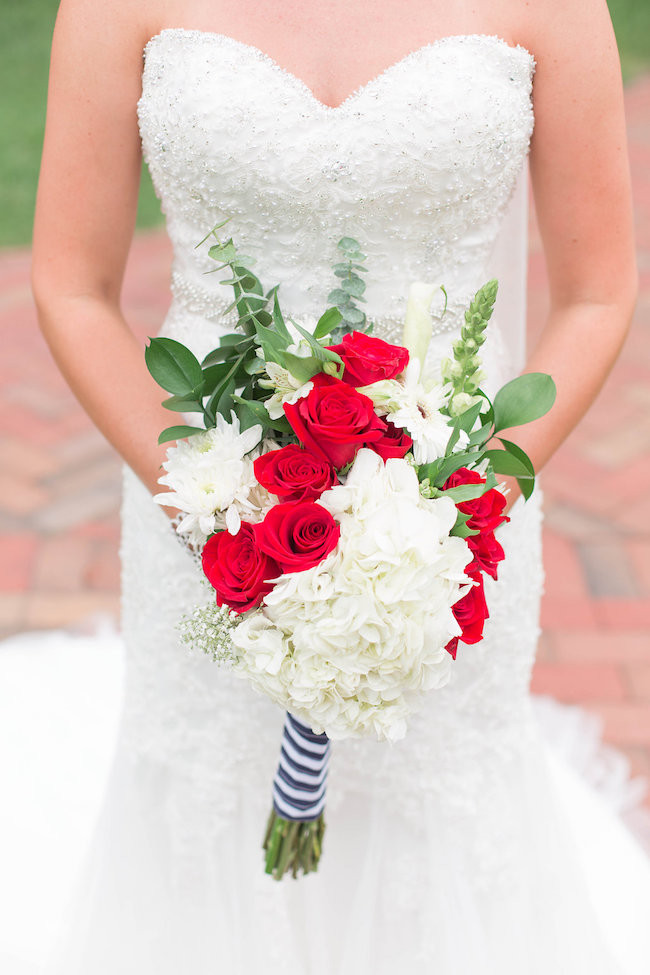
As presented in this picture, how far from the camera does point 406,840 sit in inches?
86.1

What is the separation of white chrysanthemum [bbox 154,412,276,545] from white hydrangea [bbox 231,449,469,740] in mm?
122

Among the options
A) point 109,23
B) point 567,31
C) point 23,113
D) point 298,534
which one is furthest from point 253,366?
point 23,113

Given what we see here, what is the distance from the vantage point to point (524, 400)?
1423mm

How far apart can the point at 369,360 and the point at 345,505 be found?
19 centimetres

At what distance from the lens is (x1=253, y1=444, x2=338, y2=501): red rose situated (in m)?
1.30

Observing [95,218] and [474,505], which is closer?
[474,505]

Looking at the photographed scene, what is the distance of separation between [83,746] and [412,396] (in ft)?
6.35

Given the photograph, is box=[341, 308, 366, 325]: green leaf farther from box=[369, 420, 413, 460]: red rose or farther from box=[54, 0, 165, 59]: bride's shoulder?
box=[54, 0, 165, 59]: bride's shoulder

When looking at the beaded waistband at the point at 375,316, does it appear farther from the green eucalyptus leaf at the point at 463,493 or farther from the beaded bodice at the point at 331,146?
the green eucalyptus leaf at the point at 463,493

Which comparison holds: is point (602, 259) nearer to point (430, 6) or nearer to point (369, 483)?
point (430, 6)

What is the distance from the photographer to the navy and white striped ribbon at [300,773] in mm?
1751

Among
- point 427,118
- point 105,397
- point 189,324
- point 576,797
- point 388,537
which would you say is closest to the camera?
point 388,537

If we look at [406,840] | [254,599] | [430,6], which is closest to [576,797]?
[406,840]

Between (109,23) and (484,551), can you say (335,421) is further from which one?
(109,23)
